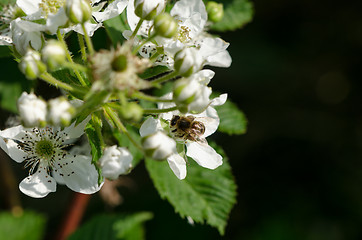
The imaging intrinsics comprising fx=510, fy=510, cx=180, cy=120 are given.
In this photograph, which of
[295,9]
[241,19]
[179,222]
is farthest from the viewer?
[295,9]

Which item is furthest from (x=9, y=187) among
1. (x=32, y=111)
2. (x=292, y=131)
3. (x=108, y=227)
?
(x=292, y=131)

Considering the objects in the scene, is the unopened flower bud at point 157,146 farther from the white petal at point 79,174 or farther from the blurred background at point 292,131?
the blurred background at point 292,131

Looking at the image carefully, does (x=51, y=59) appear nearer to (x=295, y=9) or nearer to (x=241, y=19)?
(x=241, y=19)

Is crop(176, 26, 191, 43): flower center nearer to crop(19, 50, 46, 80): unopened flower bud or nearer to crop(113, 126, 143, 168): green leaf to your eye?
crop(113, 126, 143, 168): green leaf

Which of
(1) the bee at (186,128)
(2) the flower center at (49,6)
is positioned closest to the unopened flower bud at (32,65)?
(2) the flower center at (49,6)

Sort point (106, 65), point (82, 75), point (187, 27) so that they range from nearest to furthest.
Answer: point (106, 65) < point (82, 75) < point (187, 27)

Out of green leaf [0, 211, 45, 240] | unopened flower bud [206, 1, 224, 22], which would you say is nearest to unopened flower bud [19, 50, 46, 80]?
unopened flower bud [206, 1, 224, 22]

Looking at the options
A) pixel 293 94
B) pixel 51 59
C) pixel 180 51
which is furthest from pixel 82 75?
pixel 293 94
